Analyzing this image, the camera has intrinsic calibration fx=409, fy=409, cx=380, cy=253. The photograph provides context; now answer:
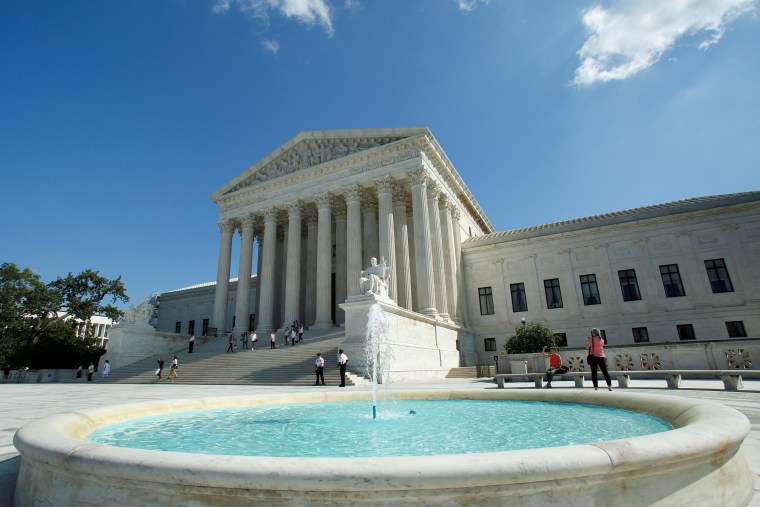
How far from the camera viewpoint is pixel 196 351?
102 feet

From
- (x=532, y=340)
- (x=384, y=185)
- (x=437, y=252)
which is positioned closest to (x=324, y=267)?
(x=384, y=185)

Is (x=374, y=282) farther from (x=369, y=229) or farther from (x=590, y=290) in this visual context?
(x=590, y=290)

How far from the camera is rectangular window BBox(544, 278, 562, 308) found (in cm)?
3238

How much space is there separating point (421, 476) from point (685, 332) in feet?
111

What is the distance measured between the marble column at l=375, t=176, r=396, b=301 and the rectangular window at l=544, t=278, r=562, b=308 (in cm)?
1287

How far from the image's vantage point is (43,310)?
38594 mm

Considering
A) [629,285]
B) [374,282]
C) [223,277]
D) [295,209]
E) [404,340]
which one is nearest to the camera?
[374,282]

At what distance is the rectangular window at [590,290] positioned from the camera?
3133 cm

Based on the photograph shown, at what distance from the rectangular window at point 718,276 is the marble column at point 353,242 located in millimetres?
24705

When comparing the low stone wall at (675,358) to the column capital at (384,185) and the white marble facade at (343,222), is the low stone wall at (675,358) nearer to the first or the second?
the white marble facade at (343,222)

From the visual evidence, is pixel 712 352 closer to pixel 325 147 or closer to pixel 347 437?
pixel 347 437

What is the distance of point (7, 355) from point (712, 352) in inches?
1887

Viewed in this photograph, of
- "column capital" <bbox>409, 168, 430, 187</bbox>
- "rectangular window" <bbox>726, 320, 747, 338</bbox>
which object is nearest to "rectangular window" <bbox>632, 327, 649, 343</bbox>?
"rectangular window" <bbox>726, 320, 747, 338</bbox>

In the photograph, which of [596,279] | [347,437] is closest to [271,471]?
[347,437]
